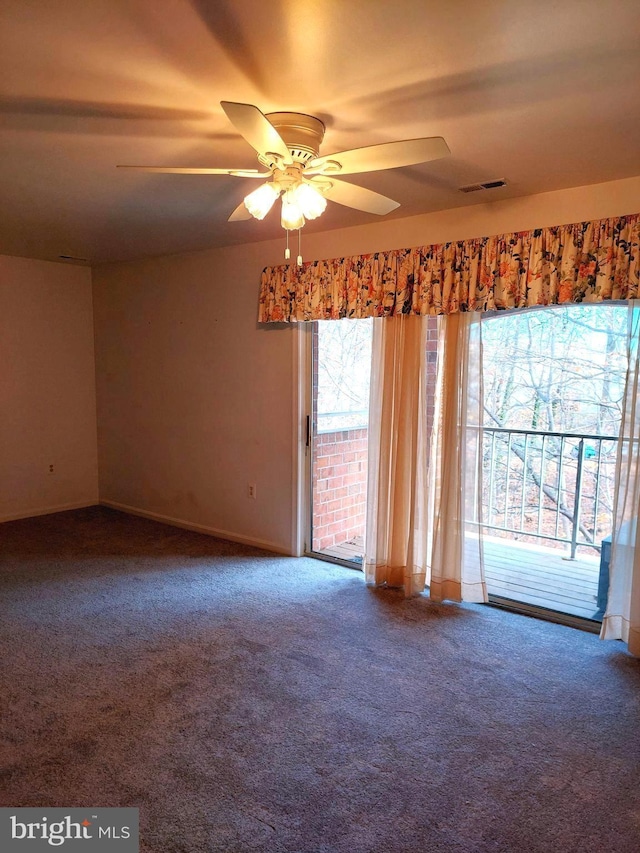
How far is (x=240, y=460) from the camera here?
4.42 m

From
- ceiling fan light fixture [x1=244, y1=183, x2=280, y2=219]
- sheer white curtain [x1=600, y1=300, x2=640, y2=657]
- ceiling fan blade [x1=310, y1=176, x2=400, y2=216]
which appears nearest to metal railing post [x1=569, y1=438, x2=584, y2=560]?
sheer white curtain [x1=600, y1=300, x2=640, y2=657]

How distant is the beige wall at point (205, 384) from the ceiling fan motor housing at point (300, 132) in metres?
1.43

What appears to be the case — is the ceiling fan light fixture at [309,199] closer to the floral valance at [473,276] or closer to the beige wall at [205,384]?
the floral valance at [473,276]

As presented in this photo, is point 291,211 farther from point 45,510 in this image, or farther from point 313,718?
point 45,510

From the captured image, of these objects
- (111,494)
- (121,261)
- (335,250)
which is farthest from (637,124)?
(111,494)

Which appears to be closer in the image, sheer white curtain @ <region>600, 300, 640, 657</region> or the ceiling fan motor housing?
the ceiling fan motor housing

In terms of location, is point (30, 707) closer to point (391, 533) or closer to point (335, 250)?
point (391, 533)

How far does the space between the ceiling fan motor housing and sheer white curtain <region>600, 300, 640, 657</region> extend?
5.80 ft

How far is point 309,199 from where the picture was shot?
1.89m

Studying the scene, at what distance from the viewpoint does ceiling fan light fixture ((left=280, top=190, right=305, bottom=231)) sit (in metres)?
1.94

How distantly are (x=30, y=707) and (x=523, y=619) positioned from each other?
2.59 meters

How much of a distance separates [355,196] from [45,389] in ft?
13.6
